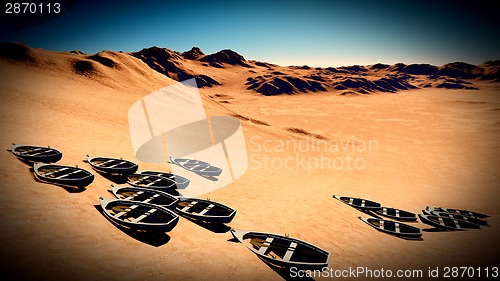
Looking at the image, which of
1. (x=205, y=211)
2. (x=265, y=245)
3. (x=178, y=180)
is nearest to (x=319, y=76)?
(x=178, y=180)

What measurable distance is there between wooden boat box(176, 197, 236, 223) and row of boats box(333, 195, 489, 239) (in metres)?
7.80

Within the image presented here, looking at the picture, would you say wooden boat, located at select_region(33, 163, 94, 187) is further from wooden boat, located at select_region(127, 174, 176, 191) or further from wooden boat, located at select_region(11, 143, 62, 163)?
wooden boat, located at select_region(127, 174, 176, 191)

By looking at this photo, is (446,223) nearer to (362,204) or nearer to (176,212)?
(362,204)

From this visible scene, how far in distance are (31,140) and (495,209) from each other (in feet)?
101

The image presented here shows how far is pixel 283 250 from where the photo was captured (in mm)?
8969

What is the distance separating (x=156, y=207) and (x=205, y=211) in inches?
82.0

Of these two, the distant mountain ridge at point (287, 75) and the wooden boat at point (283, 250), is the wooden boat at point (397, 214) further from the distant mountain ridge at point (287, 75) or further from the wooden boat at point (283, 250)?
the distant mountain ridge at point (287, 75)

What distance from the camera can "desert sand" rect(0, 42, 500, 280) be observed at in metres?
7.15

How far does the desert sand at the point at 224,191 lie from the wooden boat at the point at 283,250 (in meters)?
0.46

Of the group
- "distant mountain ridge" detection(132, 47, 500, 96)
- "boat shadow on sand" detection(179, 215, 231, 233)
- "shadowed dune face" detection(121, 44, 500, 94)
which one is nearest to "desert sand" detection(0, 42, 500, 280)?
"boat shadow on sand" detection(179, 215, 231, 233)

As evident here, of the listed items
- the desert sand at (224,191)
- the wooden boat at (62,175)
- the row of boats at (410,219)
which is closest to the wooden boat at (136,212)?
the desert sand at (224,191)

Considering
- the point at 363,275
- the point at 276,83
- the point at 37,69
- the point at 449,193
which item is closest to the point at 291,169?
the point at 449,193

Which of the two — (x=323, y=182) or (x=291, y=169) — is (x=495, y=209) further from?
(x=291, y=169)

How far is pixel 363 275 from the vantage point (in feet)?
28.3
